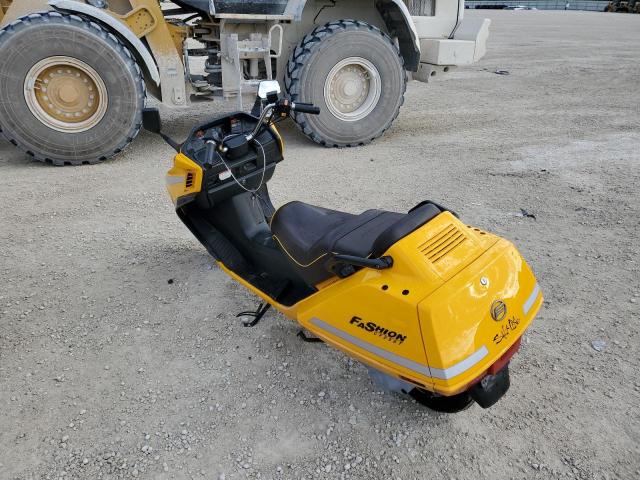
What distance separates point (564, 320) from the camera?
2.80 m

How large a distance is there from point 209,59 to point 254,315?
13.3 ft

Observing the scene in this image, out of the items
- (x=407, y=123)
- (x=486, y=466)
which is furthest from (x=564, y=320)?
(x=407, y=123)

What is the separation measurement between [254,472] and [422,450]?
70cm

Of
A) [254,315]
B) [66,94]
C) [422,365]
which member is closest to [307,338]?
[254,315]

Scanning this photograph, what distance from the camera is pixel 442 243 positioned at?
1938 mm

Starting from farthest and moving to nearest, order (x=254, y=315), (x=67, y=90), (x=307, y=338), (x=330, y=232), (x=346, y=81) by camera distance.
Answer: (x=346, y=81) → (x=67, y=90) → (x=254, y=315) → (x=307, y=338) → (x=330, y=232)

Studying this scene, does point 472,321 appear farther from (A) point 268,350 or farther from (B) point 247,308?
(B) point 247,308

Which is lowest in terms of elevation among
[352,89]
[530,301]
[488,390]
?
[488,390]

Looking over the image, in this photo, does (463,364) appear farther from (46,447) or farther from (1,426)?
(1,426)

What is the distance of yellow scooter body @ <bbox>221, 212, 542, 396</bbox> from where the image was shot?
1.74 metres

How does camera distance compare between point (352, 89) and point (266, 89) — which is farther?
point (352, 89)

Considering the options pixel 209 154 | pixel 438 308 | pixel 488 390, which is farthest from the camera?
pixel 209 154

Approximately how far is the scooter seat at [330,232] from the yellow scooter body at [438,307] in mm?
55

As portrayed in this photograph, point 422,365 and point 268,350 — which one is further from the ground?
point 422,365
